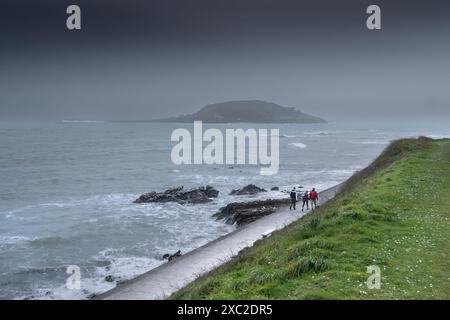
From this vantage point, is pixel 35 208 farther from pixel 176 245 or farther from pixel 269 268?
pixel 269 268

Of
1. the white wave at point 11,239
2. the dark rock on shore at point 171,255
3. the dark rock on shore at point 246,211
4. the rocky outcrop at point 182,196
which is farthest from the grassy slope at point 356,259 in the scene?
the rocky outcrop at point 182,196

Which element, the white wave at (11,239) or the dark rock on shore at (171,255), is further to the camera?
the white wave at (11,239)

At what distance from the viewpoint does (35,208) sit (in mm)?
43281

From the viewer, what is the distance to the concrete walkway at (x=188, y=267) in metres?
18.8

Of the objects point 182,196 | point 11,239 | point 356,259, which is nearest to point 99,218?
point 11,239

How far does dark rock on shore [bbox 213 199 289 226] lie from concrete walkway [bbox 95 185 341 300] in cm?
353

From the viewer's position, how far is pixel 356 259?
13938 mm

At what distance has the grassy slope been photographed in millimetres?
11680

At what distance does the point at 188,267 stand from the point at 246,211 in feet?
45.5

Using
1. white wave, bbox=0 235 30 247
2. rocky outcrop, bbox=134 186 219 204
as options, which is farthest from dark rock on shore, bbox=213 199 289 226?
white wave, bbox=0 235 30 247

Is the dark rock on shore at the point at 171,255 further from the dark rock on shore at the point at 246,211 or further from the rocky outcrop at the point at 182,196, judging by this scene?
the rocky outcrop at the point at 182,196

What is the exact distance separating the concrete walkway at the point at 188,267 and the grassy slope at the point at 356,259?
2790mm

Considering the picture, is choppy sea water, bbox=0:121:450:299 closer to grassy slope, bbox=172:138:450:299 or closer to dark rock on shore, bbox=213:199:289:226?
dark rock on shore, bbox=213:199:289:226
